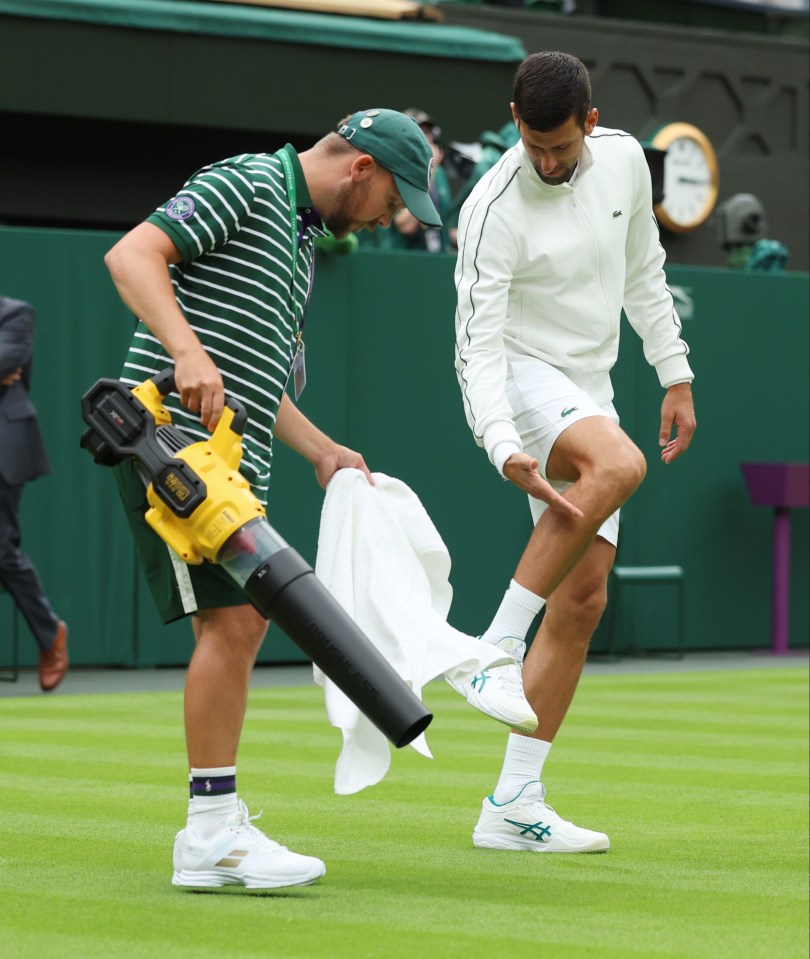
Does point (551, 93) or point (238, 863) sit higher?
point (551, 93)

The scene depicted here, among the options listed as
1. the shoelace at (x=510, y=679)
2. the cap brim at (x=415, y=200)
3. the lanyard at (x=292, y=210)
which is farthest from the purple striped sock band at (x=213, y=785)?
the cap brim at (x=415, y=200)

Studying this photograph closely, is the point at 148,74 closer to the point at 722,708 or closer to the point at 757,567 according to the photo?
the point at 757,567

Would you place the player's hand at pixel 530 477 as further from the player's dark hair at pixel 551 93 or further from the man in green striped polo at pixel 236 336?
the player's dark hair at pixel 551 93

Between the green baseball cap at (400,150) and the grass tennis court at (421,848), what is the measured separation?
5.81 ft

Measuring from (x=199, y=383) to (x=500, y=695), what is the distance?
1.26m

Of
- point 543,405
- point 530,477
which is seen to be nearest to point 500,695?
point 530,477

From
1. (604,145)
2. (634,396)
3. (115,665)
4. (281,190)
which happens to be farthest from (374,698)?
(634,396)

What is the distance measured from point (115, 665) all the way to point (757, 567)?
540 cm

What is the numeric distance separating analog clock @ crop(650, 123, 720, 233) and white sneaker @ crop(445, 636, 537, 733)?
15.3m

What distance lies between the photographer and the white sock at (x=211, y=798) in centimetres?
506

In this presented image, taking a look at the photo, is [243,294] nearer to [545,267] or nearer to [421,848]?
[545,267]

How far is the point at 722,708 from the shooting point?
36.9 feet

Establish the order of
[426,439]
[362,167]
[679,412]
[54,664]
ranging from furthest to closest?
[426,439] → [54,664] → [679,412] → [362,167]

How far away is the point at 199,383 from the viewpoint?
15.3 feet
